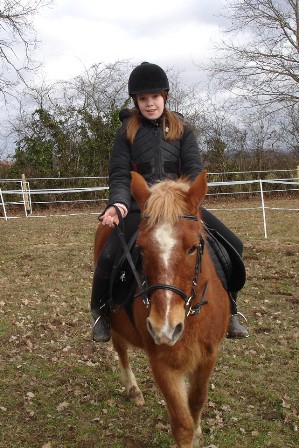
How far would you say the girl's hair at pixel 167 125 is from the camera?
3647 mm

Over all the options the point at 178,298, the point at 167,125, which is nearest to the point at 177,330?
the point at 178,298

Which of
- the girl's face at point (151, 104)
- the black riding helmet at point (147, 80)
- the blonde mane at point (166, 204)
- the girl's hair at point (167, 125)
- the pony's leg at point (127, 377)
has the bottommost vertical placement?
the pony's leg at point (127, 377)

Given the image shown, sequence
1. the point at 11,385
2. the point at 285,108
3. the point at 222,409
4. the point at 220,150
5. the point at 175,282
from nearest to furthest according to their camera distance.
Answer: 1. the point at 175,282
2. the point at 222,409
3. the point at 11,385
4. the point at 285,108
5. the point at 220,150

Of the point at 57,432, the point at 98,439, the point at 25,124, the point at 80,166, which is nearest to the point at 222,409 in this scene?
the point at 98,439

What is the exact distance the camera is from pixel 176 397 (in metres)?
3.00

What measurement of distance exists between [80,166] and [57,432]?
69.9 feet

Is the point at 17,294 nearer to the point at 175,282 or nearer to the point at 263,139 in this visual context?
the point at 175,282

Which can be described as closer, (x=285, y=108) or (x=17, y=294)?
(x=17, y=294)

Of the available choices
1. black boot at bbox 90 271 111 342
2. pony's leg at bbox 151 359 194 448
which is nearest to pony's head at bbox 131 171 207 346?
pony's leg at bbox 151 359 194 448

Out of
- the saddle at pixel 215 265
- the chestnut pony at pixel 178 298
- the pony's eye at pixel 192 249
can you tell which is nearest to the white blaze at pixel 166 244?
the chestnut pony at pixel 178 298

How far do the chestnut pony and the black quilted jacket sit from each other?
677mm

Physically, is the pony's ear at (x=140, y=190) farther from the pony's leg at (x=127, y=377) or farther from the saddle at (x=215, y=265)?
the pony's leg at (x=127, y=377)

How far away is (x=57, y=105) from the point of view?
25203mm

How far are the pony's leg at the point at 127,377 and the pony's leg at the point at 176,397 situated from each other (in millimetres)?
1355
